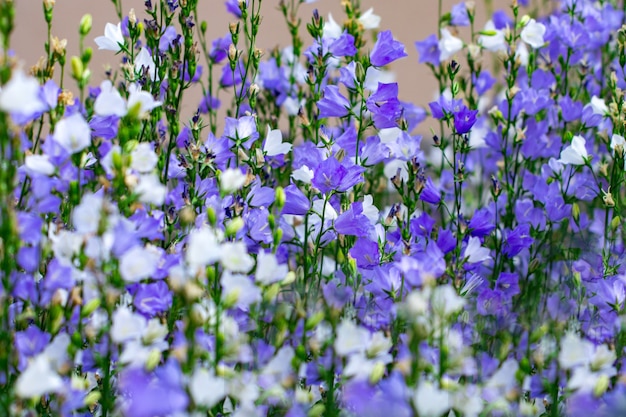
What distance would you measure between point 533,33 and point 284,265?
1.00 m

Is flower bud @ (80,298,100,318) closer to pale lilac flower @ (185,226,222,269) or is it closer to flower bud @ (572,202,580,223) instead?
pale lilac flower @ (185,226,222,269)

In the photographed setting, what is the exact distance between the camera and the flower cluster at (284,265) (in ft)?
3.32

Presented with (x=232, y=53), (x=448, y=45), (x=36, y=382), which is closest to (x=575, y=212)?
(x=448, y=45)

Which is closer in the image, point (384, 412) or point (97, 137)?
point (384, 412)

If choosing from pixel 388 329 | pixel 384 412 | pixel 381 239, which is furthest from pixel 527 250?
pixel 384 412

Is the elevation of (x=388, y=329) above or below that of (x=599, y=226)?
below

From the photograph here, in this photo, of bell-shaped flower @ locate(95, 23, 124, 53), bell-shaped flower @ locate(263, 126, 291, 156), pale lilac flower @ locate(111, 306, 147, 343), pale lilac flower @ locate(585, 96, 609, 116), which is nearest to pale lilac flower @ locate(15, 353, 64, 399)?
pale lilac flower @ locate(111, 306, 147, 343)

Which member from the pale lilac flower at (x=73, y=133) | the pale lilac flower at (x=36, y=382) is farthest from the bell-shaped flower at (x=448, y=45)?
the pale lilac flower at (x=36, y=382)

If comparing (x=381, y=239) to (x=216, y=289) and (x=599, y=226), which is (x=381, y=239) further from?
(x=599, y=226)

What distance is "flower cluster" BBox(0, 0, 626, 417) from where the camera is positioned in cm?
101

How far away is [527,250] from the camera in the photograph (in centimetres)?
189

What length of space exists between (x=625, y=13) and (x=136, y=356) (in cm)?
178

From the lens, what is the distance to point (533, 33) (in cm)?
188

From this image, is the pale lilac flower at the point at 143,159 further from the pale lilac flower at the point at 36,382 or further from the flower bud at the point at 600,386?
the flower bud at the point at 600,386
